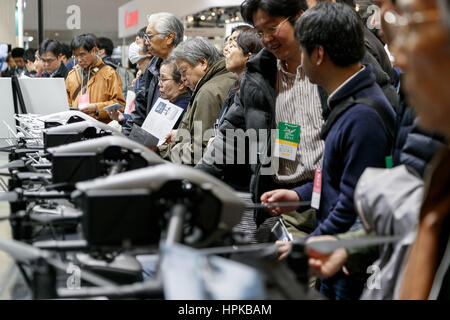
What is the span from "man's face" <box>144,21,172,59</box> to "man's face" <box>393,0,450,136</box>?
11.1 ft

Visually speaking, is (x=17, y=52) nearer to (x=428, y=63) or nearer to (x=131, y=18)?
(x=131, y=18)

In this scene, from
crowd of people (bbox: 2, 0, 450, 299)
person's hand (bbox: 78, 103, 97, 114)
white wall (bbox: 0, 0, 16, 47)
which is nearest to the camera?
crowd of people (bbox: 2, 0, 450, 299)

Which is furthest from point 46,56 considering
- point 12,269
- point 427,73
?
point 427,73

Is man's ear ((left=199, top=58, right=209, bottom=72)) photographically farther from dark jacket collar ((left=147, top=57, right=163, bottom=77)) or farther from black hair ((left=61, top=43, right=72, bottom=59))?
black hair ((left=61, top=43, right=72, bottom=59))

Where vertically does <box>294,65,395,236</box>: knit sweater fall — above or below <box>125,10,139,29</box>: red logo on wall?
below

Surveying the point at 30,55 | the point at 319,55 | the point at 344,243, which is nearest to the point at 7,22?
→ the point at 30,55

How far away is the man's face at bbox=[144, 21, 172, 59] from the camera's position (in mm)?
4137

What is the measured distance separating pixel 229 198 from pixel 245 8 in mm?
1415

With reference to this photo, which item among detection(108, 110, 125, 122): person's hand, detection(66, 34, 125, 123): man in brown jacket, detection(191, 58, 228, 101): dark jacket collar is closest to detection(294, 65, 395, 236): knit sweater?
detection(191, 58, 228, 101): dark jacket collar

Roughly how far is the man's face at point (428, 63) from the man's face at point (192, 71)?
271cm

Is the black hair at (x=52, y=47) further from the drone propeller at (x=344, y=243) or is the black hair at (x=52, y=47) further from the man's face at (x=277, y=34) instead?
the drone propeller at (x=344, y=243)

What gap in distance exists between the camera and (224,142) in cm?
265

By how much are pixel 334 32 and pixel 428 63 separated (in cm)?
114

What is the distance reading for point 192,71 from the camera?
3523 millimetres
